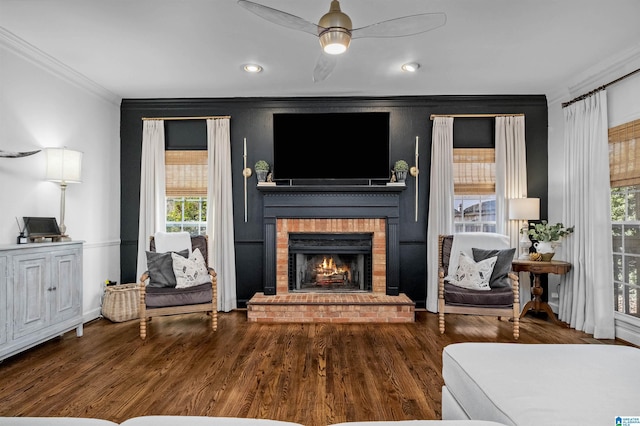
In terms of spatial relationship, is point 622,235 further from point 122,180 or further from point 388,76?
point 122,180

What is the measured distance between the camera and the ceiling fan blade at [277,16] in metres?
2.09

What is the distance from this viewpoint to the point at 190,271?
4.06 m

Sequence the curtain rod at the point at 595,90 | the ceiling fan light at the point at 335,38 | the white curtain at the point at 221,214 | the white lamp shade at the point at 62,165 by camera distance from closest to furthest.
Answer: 1. the ceiling fan light at the point at 335,38
2. the curtain rod at the point at 595,90
3. the white lamp shade at the point at 62,165
4. the white curtain at the point at 221,214

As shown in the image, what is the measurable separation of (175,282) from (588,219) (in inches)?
174

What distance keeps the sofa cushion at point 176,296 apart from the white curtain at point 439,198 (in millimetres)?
2716

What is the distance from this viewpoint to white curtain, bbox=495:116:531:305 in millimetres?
4703

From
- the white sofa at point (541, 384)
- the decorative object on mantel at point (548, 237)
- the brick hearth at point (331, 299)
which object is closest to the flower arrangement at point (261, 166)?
the brick hearth at point (331, 299)

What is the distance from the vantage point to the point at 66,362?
3.07 metres

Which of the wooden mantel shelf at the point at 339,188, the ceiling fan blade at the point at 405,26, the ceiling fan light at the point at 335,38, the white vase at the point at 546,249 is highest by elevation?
the ceiling fan blade at the point at 405,26

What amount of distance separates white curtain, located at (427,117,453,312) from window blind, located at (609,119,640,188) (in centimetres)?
162

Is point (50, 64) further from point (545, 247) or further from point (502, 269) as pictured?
point (545, 247)

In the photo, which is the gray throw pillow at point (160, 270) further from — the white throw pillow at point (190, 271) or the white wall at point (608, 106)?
the white wall at point (608, 106)

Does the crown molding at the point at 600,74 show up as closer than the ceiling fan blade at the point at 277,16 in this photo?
No

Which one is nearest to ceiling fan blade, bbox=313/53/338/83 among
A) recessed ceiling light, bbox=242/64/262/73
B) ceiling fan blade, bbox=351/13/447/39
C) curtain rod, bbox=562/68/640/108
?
ceiling fan blade, bbox=351/13/447/39
